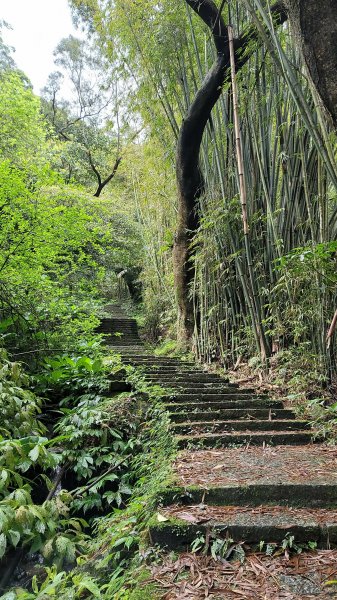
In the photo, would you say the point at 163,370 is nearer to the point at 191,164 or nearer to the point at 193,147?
the point at 191,164

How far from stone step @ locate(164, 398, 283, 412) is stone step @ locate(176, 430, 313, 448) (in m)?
0.45

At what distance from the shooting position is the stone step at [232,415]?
278 cm

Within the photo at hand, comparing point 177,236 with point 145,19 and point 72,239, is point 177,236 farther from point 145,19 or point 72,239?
point 145,19

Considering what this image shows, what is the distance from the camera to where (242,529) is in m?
1.49

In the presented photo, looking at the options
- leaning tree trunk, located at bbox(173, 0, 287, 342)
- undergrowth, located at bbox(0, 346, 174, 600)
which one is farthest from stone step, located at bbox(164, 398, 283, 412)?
leaning tree trunk, located at bbox(173, 0, 287, 342)

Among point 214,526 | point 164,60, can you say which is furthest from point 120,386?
point 164,60

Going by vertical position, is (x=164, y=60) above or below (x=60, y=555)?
above

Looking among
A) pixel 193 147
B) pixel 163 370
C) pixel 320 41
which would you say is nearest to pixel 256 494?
pixel 320 41

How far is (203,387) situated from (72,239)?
2.29 meters

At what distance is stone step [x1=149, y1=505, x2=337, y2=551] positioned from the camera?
148 centimetres

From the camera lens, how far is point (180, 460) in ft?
6.94

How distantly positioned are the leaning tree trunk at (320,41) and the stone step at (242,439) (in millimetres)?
1907

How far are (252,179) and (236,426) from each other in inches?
104

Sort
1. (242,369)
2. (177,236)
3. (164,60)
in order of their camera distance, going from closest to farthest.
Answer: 1. (242,369)
2. (164,60)
3. (177,236)
